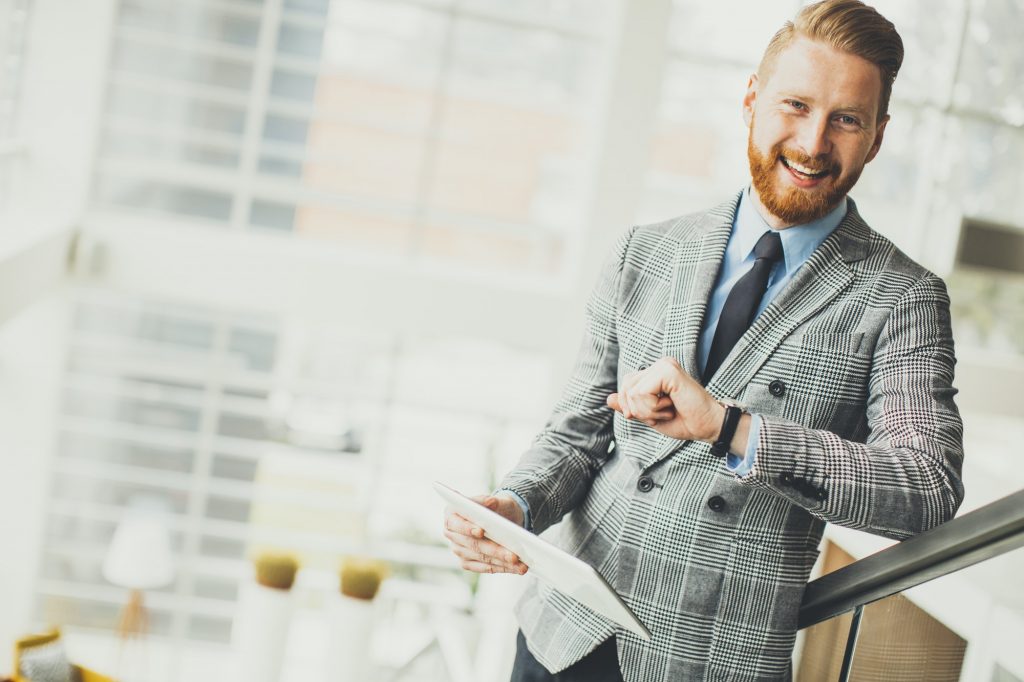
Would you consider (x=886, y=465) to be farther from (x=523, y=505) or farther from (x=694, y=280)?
(x=523, y=505)

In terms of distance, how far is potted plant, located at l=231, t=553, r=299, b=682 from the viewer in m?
5.46

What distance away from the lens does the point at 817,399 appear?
1.37m

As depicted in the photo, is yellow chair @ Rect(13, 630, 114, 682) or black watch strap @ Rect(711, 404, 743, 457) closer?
black watch strap @ Rect(711, 404, 743, 457)

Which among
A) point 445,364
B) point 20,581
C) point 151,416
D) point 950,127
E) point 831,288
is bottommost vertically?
point 20,581

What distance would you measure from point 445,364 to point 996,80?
138 inches

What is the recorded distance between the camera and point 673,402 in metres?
1.22

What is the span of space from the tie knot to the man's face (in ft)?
0.08

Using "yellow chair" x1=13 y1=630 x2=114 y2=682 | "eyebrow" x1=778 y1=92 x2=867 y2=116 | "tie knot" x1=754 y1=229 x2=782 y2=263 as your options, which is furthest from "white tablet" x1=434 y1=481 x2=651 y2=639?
"yellow chair" x1=13 y1=630 x2=114 y2=682

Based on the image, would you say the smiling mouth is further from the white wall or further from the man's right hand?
the white wall

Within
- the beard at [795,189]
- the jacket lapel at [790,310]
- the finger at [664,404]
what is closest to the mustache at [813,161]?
the beard at [795,189]

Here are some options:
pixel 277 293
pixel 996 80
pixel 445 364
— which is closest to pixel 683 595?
pixel 277 293

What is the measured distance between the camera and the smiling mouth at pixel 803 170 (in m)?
1.38

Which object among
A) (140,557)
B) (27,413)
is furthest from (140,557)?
(27,413)

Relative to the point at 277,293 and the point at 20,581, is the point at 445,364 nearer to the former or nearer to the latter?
the point at 277,293
